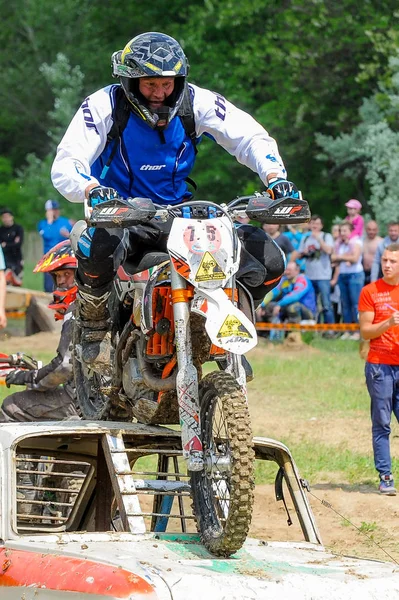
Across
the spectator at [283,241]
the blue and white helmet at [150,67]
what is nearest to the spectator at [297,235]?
the spectator at [283,241]

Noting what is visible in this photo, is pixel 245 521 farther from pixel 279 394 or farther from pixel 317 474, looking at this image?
pixel 279 394

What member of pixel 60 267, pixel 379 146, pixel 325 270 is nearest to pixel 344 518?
pixel 60 267

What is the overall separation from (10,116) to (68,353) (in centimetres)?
4433

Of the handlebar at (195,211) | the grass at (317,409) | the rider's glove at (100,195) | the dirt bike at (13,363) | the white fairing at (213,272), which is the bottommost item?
the grass at (317,409)

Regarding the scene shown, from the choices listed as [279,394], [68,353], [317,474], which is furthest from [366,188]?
[68,353]

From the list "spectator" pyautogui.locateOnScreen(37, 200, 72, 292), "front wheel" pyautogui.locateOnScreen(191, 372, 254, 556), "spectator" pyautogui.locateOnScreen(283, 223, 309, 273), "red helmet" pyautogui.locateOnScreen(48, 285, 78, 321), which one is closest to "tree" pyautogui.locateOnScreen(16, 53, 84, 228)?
"spectator" pyautogui.locateOnScreen(37, 200, 72, 292)

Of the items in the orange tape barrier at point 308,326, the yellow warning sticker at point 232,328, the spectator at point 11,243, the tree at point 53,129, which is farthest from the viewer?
the tree at point 53,129

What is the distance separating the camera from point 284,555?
227 inches

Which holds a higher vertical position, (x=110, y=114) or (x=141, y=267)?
(x=110, y=114)

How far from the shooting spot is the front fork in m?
5.89

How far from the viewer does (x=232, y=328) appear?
582cm

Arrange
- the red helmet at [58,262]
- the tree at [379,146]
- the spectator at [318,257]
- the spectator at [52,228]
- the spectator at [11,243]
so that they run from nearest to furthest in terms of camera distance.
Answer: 1. the red helmet at [58,262]
2. the spectator at [318,257]
3. the tree at [379,146]
4. the spectator at [52,228]
5. the spectator at [11,243]

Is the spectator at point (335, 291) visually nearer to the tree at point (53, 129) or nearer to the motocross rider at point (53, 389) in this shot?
the motocross rider at point (53, 389)

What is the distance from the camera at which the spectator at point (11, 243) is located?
2477 centimetres
